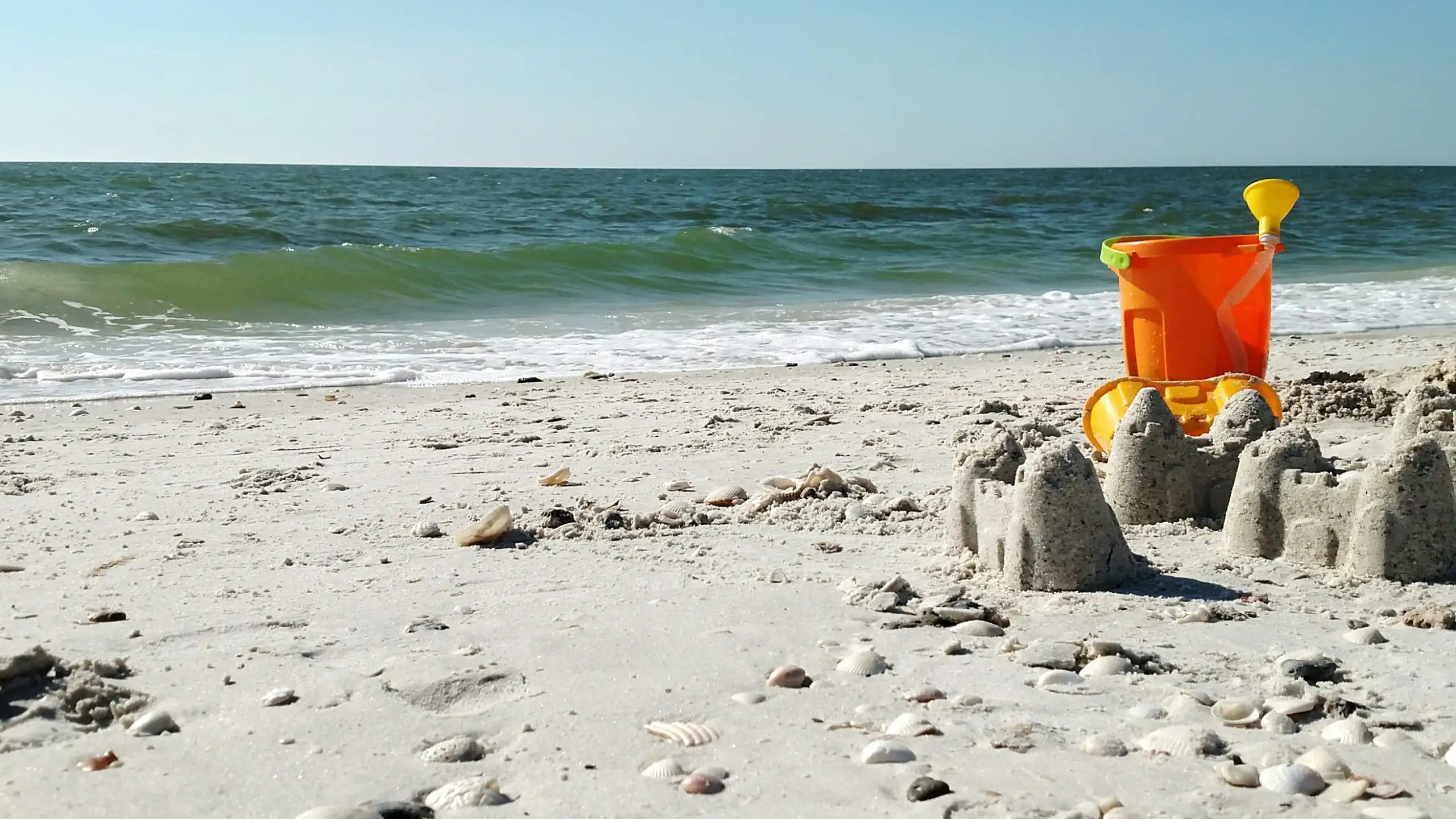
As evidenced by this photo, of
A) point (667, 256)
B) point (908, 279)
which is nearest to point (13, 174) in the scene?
point (667, 256)

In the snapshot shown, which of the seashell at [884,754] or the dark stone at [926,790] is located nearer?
the dark stone at [926,790]

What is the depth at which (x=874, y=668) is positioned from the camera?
2.46m

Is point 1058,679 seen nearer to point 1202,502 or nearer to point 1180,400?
point 1202,502

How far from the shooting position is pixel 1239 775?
1.95 m

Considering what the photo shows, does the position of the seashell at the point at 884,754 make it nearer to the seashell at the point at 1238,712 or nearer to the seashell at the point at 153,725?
the seashell at the point at 1238,712

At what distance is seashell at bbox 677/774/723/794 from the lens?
1.97 meters

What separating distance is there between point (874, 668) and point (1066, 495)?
69 centimetres

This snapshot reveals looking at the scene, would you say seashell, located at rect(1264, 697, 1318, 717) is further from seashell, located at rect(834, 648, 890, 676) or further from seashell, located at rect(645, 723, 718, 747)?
seashell, located at rect(645, 723, 718, 747)

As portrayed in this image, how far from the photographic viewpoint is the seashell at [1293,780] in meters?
1.90

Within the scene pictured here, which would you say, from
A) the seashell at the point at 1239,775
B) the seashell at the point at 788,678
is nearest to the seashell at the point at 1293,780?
the seashell at the point at 1239,775

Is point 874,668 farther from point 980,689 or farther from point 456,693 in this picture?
point 456,693

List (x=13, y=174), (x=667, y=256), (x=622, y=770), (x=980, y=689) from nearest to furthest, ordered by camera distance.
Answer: (x=622, y=770) < (x=980, y=689) < (x=667, y=256) < (x=13, y=174)

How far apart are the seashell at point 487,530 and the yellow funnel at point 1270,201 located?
309 cm

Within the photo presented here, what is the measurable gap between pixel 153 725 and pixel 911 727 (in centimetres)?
133
